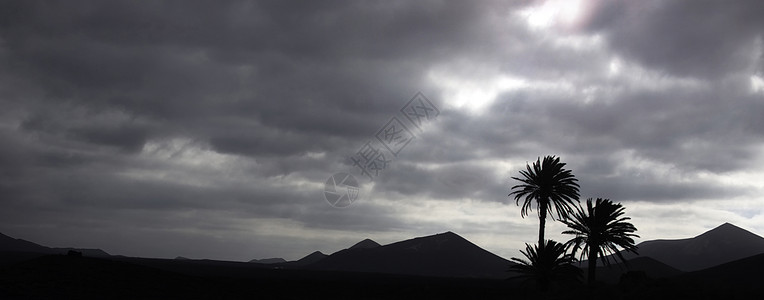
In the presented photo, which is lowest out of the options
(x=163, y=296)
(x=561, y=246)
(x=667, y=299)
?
(x=163, y=296)

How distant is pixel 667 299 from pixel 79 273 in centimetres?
7404

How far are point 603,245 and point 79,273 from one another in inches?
2768

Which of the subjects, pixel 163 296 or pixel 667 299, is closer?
pixel 667 299

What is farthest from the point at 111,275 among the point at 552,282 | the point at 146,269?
the point at 552,282

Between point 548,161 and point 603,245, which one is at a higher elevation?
point 548,161

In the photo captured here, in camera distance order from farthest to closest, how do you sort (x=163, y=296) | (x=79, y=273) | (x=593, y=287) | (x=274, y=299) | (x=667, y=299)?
(x=274, y=299), (x=79, y=273), (x=163, y=296), (x=593, y=287), (x=667, y=299)

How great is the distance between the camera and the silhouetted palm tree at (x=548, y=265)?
61.8 m

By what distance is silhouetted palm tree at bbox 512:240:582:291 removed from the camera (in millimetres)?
61781

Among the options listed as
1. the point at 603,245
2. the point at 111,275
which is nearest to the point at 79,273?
the point at 111,275

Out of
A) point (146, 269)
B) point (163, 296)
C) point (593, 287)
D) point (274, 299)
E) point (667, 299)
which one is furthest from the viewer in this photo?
point (146, 269)

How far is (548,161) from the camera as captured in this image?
6631cm

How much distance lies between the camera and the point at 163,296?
71750 millimetres

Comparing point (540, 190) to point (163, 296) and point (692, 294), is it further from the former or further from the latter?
point (163, 296)

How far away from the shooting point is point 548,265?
2434 inches
